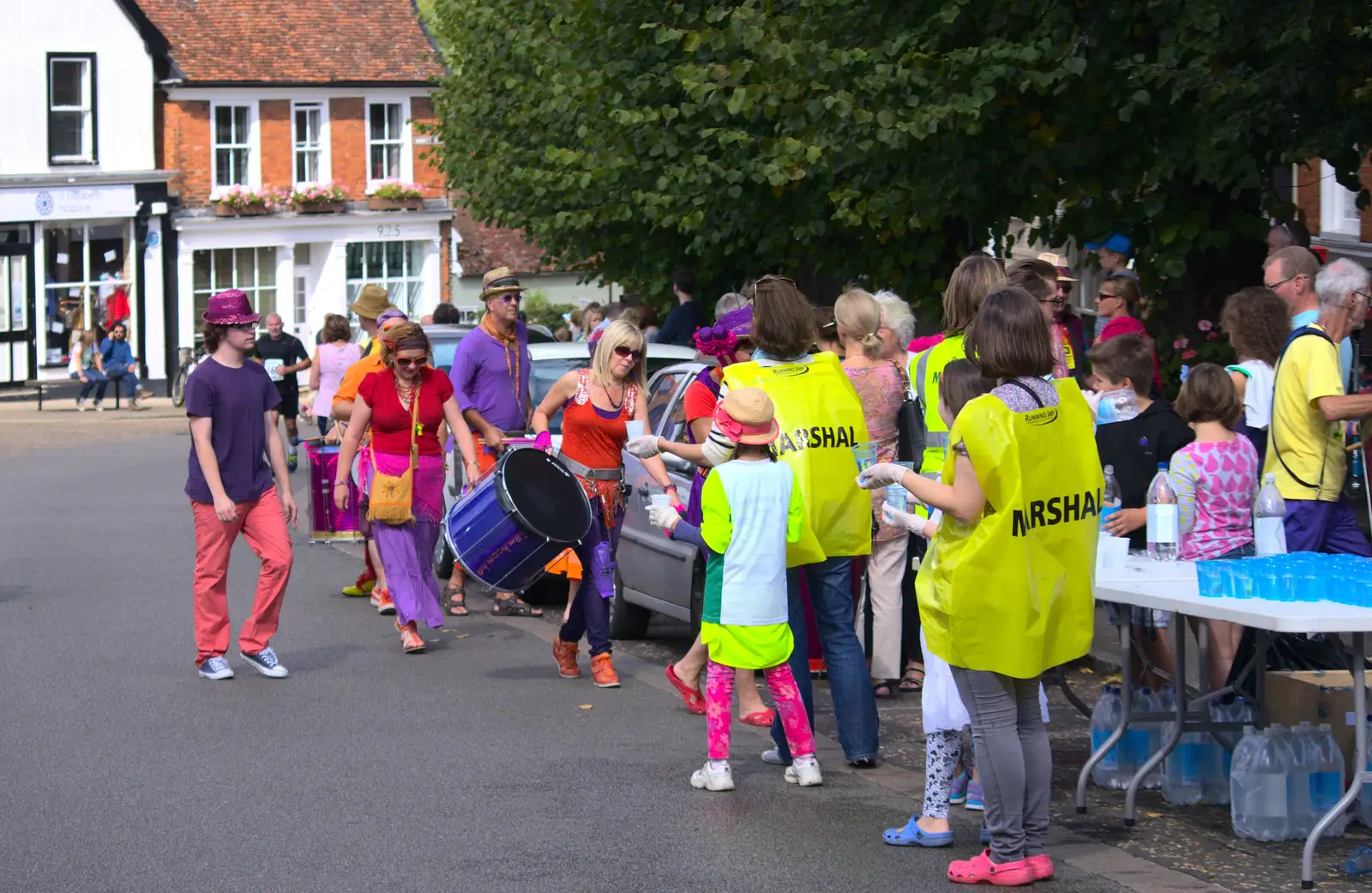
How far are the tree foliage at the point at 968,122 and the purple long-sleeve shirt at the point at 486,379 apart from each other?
2.87 m

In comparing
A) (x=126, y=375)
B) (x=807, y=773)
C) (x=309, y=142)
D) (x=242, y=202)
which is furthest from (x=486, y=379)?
(x=309, y=142)

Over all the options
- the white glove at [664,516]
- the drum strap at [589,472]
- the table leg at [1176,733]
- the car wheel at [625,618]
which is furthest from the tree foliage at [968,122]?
the white glove at [664,516]

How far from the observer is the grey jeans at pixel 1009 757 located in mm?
6059

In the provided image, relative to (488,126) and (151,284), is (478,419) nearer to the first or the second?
(488,126)

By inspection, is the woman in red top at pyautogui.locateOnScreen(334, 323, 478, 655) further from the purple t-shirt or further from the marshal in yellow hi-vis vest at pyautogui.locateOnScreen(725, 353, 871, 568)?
the marshal in yellow hi-vis vest at pyautogui.locateOnScreen(725, 353, 871, 568)

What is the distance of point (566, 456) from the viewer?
962 centimetres

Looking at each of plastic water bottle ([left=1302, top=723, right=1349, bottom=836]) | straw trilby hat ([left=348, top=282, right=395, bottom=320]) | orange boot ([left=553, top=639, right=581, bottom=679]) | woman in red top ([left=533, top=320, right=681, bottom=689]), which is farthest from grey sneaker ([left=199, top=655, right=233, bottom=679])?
plastic water bottle ([left=1302, top=723, right=1349, bottom=836])

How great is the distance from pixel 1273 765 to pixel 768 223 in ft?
32.5

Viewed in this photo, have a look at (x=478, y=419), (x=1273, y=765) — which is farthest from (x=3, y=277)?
(x=1273, y=765)

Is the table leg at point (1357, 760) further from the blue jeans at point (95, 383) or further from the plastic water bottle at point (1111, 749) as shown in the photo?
the blue jeans at point (95, 383)

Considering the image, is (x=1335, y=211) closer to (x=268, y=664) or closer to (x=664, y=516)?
(x=268, y=664)

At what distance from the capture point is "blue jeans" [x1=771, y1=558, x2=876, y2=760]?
7582 mm

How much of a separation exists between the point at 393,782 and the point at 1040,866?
8.81ft

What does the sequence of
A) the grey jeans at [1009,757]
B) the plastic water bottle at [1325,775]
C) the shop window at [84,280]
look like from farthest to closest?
the shop window at [84,280] → the plastic water bottle at [1325,775] → the grey jeans at [1009,757]
